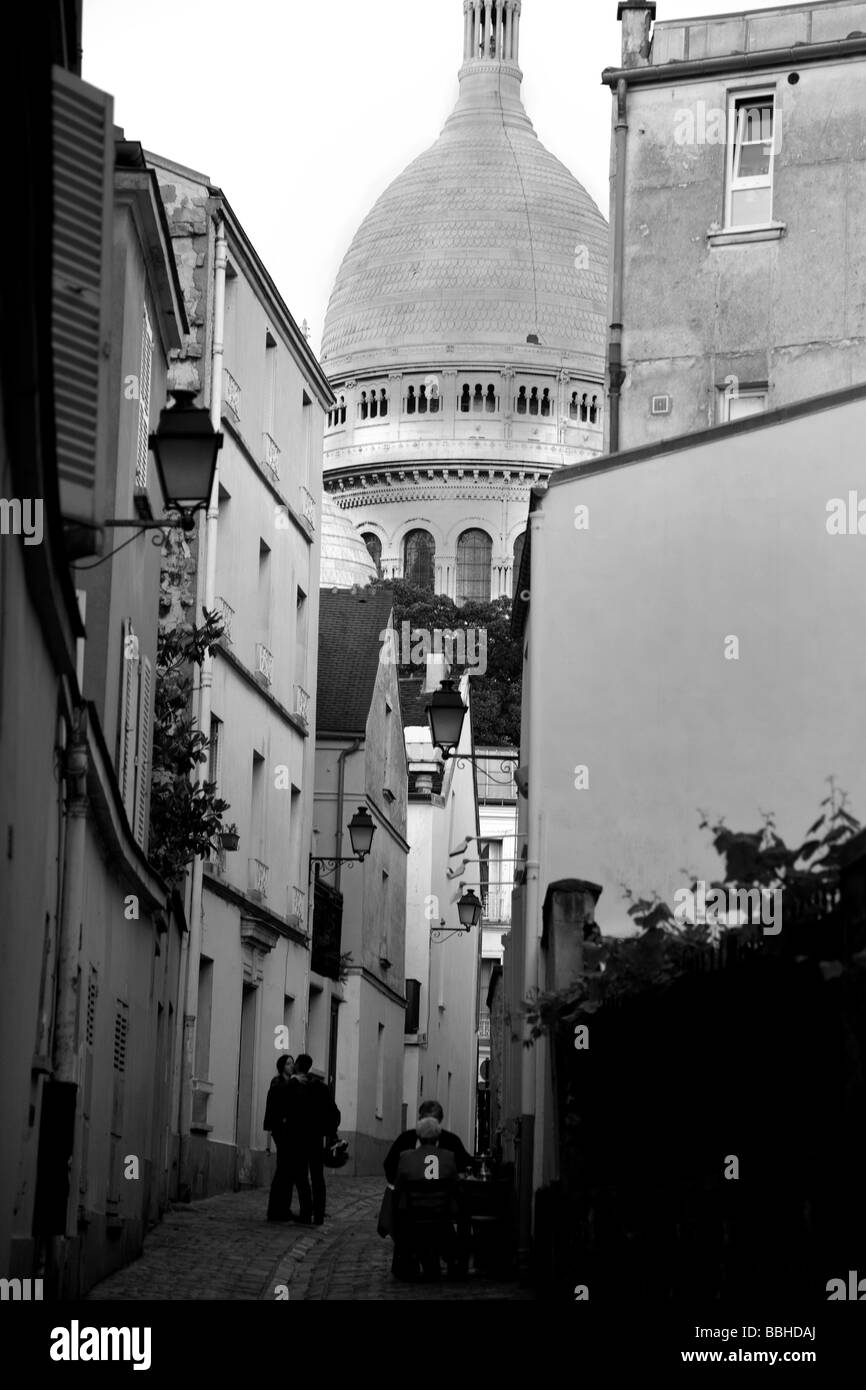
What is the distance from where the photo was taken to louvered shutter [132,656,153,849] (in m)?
17.4

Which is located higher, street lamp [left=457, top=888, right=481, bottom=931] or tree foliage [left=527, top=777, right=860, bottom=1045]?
street lamp [left=457, top=888, right=481, bottom=931]

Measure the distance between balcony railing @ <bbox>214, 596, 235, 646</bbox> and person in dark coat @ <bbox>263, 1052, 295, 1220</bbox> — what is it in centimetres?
763

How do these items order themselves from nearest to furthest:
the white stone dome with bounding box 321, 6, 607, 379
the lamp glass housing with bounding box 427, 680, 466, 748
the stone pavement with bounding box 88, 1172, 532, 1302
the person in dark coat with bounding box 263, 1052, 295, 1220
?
1. the stone pavement with bounding box 88, 1172, 532, 1302
2. the person in dark coat with bounding box 263, 1052, 295, 1220
3. the lamp glass housing with bounding box 427, 680, 466, 748
4. the white stone dome with bounding box 321, 6, 607, 379

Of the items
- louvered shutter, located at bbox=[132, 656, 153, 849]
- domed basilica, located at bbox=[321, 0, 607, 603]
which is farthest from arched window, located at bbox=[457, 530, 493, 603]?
louvered shutter, located at bbox=[132, 656, 153, 849]

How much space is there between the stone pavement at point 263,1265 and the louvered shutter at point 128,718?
294cm

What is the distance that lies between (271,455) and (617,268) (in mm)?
5057

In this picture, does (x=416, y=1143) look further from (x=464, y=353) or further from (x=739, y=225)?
(x=464, y=353)

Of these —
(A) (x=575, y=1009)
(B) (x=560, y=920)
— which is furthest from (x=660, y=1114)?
(B) (x=560, y=920)

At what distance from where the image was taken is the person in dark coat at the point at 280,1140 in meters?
19.7

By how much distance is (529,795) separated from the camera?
1866cm

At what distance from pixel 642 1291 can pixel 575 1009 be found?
3424 mm

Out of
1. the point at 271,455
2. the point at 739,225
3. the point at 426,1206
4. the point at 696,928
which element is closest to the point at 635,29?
the point at 739,225

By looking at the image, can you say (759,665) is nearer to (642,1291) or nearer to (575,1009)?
(575,1009)

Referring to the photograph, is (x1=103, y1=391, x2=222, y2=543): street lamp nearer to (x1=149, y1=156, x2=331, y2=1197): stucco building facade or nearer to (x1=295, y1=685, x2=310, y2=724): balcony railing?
(x1=149, y1=156, x2=331, y2=1197): stucco building facade
